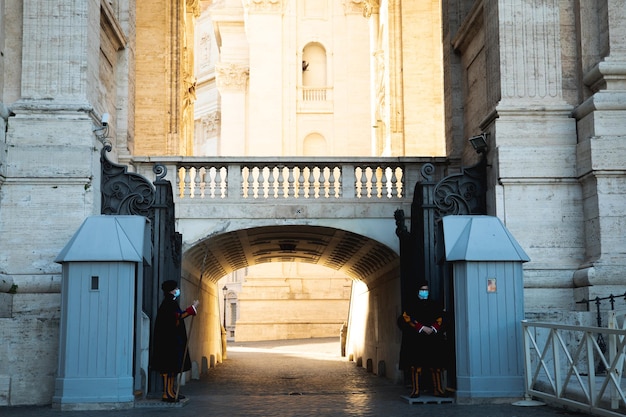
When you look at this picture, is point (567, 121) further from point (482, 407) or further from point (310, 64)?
point (310, 64)

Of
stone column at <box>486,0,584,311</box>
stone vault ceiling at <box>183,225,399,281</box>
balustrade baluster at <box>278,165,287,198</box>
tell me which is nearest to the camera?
stone column at <box>486,0,584,311</box>

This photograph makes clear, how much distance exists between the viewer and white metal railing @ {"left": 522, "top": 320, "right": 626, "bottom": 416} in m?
9.80

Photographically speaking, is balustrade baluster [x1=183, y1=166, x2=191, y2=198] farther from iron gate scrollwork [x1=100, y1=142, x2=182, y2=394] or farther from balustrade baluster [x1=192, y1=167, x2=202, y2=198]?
iron gate scrollwork [x1=100, y1=142, x2=182, y2=394]

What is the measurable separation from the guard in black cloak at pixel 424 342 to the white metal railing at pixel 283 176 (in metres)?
5.99

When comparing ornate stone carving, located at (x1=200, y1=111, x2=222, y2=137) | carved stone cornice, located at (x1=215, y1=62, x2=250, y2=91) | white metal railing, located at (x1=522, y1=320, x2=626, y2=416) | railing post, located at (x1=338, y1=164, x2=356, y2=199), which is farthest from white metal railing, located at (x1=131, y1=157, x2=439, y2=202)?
ornate stone carving, located at (x1=200, y1=111, x2=222, y2=137)

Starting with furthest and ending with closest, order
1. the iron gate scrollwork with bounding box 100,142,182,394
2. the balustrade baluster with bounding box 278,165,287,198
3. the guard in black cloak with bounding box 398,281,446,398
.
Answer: the balustrade baluster with bounding box 278,165,287,198 → the iron gate scrollwork with bounding box 100,142,182,394 → the guard in black cloak with bounding box 398,281,446,398

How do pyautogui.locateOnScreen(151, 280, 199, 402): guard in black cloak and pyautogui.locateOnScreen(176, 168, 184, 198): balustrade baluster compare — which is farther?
pyautogui.locateOnScreen(176, 168, 184, 198): balustrade baluster

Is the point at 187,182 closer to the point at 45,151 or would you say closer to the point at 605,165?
the point at 45,151

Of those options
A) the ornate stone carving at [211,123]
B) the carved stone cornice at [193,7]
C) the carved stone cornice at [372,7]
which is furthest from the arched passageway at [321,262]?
the ornate stone carving at [211,123]

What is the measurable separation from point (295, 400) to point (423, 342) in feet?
6.86

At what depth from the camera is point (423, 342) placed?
1311 cm

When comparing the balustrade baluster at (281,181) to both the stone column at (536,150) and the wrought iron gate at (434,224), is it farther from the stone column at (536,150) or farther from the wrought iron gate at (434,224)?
the stone column at (536,150)

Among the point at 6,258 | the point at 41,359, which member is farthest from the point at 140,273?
the point at 6,258

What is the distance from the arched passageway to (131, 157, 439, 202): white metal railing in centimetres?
78
